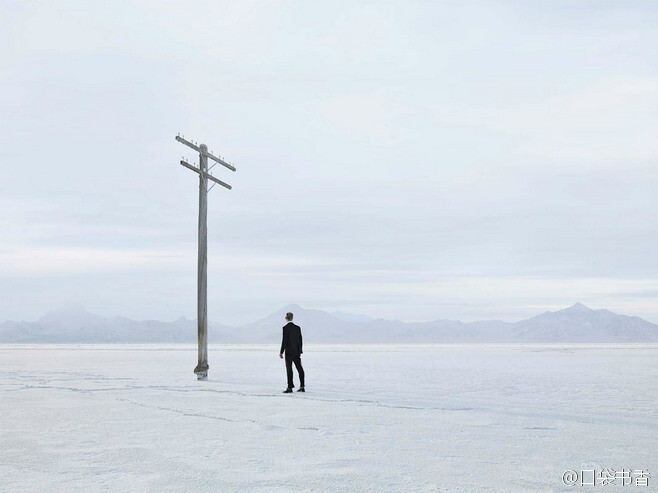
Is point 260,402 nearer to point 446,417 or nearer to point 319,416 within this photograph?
point 319,416

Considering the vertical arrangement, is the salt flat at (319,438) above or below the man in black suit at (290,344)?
below

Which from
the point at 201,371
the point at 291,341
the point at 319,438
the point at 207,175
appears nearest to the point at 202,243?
the point at 207,175

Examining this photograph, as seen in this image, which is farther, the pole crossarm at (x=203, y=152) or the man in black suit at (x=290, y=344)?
the pole crossarm at (x=203, y=152)

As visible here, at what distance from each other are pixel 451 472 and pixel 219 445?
9.64 ft

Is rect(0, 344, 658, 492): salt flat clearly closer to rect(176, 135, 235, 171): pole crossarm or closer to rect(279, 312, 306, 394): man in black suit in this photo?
rect(279, 312, 306, 394): man in black suit

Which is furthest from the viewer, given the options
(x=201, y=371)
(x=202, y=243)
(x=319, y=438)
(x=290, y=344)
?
(x=202, y=243)

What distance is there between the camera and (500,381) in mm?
17859

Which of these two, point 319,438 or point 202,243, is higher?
point 202,243

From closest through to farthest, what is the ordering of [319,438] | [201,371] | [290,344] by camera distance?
[319,438] → [290,344] → [201,371]

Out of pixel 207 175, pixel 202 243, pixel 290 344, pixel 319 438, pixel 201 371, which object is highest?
pixel 207 175

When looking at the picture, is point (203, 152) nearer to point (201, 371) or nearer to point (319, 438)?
point (201, 371)

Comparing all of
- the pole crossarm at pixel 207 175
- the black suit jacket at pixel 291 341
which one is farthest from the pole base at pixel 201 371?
the pole crossarm at pixel 207 175

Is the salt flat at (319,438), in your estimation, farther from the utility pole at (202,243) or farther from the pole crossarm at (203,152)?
the pole crossarm at (203,152)

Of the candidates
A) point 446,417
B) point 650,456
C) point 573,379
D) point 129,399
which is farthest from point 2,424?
point 573,379
